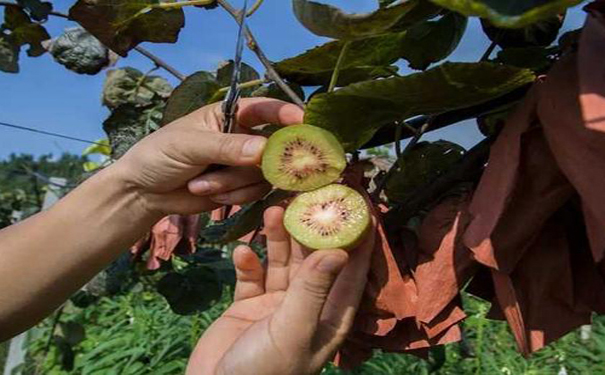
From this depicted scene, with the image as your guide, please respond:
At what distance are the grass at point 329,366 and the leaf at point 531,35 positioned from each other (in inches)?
68.6

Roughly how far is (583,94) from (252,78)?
1.18 feet

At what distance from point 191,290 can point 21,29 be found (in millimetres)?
633

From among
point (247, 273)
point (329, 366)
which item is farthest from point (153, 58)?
point (329, 366)

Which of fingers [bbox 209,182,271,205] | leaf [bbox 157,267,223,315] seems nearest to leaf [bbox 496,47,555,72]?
fingers [bbox 209,182,271,205]

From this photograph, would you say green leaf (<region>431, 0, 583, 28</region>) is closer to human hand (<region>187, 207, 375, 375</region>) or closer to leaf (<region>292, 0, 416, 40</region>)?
leaf (<region>292, 0, 416, 40</region>)

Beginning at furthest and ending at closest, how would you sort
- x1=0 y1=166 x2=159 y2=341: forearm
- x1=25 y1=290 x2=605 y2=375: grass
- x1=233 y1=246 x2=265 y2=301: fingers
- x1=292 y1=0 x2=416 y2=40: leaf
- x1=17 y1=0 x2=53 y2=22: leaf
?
x1=25 y1=290 x2=605 y2=375: grass < x1=17 y1=0 x2=53 y2=22: leaf < x1=0 y1=166 x2=159 y2=341: forearm < x1=233 y1=246 x2=265 y2=301: fingers < x1=292 y1=0 x2=416 y2=40: leaf

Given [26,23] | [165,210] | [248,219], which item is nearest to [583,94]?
[248,219]

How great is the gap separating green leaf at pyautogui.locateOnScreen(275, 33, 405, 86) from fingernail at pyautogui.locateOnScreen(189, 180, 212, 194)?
0.14 meters

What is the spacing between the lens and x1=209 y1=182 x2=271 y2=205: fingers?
0.67m

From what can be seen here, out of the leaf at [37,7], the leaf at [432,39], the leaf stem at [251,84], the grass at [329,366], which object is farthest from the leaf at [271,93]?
the grass at [329,366]

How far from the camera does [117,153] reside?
943mm

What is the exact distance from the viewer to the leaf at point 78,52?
109 centimetres

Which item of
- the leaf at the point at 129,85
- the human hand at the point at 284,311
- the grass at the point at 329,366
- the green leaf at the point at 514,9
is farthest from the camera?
the grass at the point at 329,366

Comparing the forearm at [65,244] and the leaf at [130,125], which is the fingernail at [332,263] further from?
the leaf at [130,125]
